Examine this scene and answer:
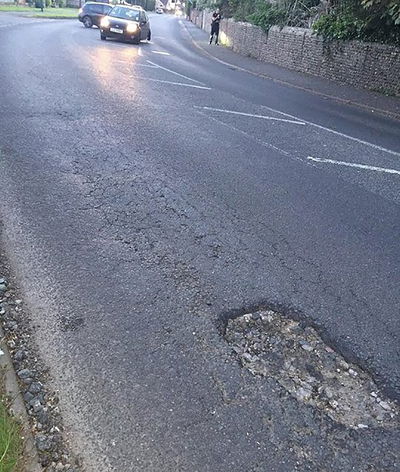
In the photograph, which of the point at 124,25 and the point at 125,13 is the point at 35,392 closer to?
the point at 124,25

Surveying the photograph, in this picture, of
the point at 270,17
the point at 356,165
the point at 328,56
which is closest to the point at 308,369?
the point at 356,165

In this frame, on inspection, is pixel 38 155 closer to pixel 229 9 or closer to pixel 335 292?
pixel 335 292

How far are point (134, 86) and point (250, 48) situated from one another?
13.7m

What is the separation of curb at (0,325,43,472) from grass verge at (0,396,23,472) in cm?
3

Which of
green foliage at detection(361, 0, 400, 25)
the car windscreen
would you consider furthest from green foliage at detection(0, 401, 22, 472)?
the car windscreen

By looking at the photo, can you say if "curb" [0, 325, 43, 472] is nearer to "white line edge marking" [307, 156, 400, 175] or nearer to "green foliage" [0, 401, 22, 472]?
"green foliage" [0, 401, 22, 472]

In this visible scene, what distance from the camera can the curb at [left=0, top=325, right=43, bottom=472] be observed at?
7.22ft

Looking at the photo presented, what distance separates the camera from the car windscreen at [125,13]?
961 inches

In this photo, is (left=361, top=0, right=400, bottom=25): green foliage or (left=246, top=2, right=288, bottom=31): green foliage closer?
(left=361, top=0, right=400, bottom=25): green foliage

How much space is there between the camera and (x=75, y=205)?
16.3 ft

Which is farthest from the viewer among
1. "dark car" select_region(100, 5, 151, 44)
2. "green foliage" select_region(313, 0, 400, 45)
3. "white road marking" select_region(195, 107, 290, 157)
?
"dark car" select_region(100, 5, 151, 44)

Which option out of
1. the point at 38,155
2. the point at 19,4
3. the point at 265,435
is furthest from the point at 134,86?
the point at 19,4

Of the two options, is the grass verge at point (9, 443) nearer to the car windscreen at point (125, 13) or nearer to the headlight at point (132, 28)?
the headlight at point (132, 28)

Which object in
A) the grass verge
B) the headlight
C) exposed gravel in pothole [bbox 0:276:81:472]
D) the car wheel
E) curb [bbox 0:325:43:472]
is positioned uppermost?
the grass verge
